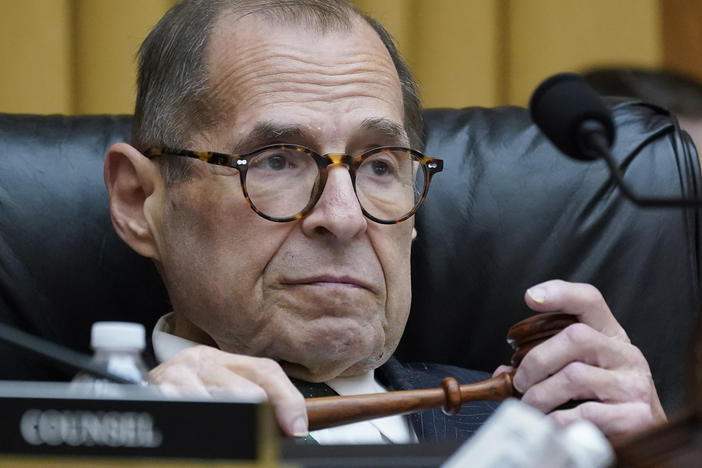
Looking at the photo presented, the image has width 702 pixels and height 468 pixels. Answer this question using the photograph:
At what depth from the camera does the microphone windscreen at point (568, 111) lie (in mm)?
833

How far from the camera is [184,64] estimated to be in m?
1.54

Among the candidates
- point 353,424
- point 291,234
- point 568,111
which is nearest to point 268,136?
point 291,234

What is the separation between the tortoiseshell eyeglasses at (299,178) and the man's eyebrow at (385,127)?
0.03 m

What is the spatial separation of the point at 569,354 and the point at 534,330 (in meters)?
0.05

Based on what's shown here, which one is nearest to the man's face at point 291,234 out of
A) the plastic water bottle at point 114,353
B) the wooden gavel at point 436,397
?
the wooden gavel at point 436,397

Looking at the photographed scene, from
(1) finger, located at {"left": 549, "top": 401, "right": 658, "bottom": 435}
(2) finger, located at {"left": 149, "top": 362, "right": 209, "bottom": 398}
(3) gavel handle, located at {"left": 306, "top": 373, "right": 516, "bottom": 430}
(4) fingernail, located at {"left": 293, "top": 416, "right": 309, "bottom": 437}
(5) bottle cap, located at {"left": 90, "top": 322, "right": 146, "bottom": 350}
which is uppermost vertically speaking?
(5) bottle cap, located at {"left": 90, "top": 322, "right": 146, "bottom": 350}

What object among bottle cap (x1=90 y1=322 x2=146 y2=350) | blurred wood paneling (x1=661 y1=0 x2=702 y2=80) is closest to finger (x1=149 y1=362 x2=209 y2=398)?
bottle cap (x1=90 y1=322 x2=146 y2=350)

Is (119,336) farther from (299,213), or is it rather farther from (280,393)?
(299,213)

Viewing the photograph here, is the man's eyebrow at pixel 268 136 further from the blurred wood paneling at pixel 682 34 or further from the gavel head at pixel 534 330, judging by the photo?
the blurred wood paneling at pixel 682 34

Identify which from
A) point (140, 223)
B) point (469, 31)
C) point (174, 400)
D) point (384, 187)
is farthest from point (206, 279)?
point (469, 31)

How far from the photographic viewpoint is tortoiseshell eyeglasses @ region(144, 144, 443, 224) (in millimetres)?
1411

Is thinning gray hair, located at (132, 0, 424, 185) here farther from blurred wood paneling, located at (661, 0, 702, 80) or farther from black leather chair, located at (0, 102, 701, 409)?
blurred wood paneling, located at (661, 0, 702, 80)

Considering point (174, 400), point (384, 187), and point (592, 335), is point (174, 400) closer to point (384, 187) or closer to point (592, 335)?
point (592, 335)

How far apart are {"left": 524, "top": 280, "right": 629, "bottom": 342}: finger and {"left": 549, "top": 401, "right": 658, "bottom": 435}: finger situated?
12 centimetres
